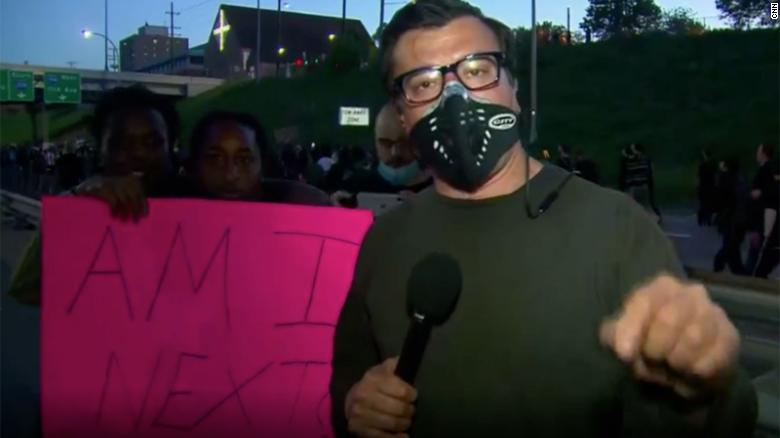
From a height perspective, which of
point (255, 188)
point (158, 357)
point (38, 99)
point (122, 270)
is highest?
point (38, 99)

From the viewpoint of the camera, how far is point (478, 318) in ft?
5.69

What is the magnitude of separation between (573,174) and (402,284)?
391 mm

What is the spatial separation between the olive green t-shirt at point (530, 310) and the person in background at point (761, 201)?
901 cm

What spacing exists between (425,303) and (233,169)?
5.38 ft

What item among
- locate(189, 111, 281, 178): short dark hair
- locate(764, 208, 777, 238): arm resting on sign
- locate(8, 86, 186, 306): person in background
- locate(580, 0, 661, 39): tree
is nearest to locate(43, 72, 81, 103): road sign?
locate(580, 0, 661, 39): tree

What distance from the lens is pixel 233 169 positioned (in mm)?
3180

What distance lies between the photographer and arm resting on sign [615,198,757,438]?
1.32 m

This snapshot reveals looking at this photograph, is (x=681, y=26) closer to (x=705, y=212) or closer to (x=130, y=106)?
(x=705, y=212)

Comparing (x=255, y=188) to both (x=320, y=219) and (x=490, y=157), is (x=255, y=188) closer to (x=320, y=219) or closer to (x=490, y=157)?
(x=320, y=219)

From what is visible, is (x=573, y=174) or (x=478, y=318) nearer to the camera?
(x=478, y=318)

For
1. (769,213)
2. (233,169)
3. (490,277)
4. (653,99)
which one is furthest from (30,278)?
(653,99)

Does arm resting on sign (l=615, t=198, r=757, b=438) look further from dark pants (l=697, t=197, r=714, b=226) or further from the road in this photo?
dark pants (l=697, t=197, r=714, b=226)

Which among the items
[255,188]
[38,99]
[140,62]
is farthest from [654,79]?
[255,188]

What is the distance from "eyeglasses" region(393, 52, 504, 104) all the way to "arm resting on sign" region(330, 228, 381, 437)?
31 cm
